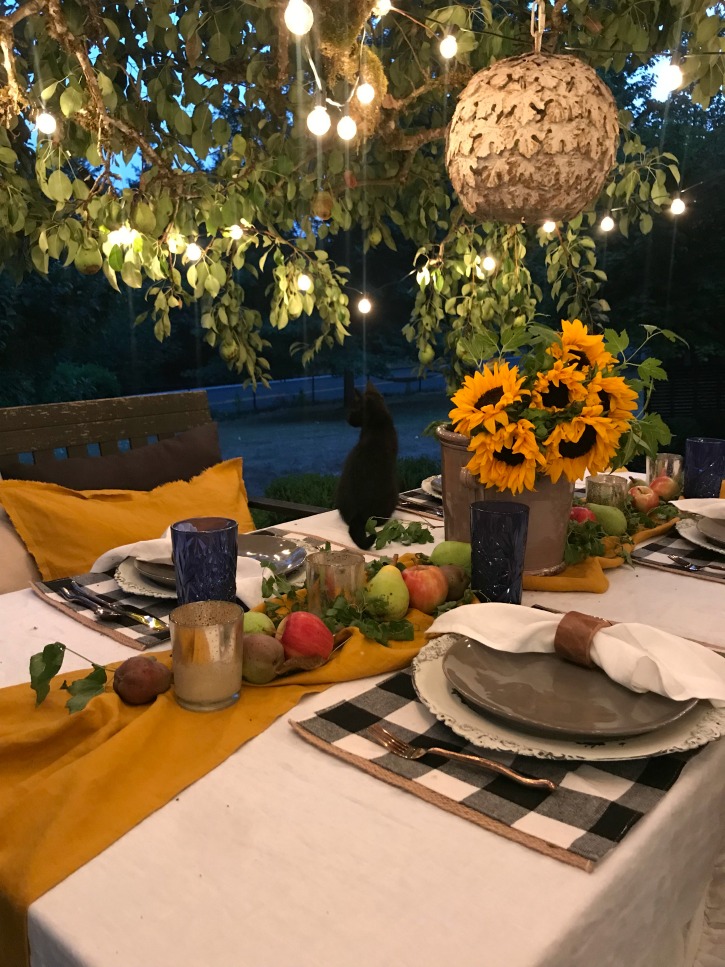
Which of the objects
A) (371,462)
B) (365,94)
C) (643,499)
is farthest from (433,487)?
(365,94)

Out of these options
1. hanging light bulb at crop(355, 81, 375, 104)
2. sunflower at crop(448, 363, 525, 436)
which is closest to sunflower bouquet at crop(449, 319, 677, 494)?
sunflower at crop(448, 363, 525, 436)

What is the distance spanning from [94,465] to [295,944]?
4.58ft

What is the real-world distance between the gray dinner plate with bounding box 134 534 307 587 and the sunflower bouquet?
32 centimetres

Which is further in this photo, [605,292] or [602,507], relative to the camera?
[605,292]

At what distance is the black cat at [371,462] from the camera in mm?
1539

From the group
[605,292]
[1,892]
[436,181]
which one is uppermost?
[436,181]

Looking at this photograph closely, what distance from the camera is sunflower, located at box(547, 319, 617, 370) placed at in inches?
46.1

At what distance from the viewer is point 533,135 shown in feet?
4.25

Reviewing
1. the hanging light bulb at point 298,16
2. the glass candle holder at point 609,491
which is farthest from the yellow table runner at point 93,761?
the hanging light bulb at point 298,16

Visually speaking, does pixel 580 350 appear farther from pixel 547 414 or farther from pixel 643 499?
pixel 643 499

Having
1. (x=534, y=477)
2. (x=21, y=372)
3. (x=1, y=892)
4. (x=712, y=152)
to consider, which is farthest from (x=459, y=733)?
(x=712, y=152)

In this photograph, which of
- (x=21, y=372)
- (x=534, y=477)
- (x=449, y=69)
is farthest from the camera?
(x=21, y=372)

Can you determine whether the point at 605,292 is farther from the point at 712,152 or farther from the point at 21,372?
the point at 21,372

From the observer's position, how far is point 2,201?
1.80 meters
